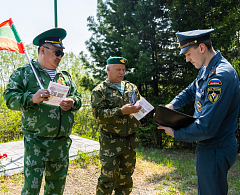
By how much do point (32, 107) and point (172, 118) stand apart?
1551 mm

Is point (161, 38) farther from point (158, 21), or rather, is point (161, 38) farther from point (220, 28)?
point (220, 28)

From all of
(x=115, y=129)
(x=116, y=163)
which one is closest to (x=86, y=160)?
(x=116, y=163)

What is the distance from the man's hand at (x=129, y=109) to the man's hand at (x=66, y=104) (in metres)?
0.68

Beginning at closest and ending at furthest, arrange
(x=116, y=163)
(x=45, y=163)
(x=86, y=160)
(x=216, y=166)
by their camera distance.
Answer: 1. (x=216, y=166)
2. (x=45, y=163)
3. (x=116, y=163)
4. (x=86, y=160)

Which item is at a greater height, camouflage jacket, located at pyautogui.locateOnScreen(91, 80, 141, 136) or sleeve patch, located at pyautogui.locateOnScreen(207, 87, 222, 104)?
sleeve patch, located at pyautogui.locateOnScreen(207, 87, 222, 104)

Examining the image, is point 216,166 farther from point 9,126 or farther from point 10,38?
point 9,126

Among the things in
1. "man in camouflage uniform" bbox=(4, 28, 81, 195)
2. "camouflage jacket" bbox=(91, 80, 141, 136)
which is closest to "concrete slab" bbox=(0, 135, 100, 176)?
"man in camouflage uniform" bbox=(4, 28, 81, 195)

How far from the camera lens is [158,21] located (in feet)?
23.6

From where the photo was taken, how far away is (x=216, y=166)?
1786mm

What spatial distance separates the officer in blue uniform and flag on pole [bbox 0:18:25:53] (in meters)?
2.09

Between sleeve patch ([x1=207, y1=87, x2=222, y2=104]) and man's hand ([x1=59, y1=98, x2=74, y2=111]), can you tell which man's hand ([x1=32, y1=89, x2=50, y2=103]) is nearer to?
man's hand ([x1=59, y1=98, x2=74, y2=111])

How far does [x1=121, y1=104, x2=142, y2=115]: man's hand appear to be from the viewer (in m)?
2.61

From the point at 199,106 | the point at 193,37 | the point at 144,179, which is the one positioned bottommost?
the point at 144,179

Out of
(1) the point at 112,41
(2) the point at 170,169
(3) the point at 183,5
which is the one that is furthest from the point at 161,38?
(2) the point at 170,169
